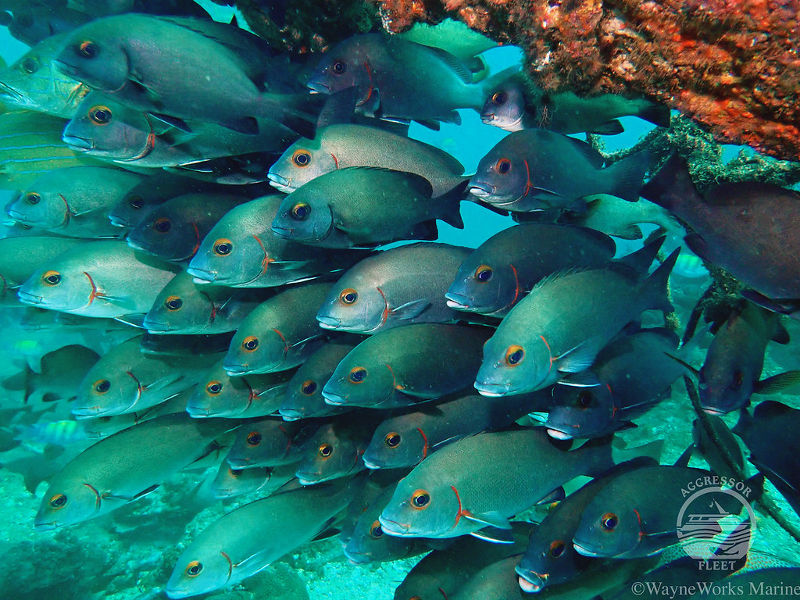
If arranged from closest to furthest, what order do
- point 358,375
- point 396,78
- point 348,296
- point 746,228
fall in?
1. point 746,228
2. point 358,375
3. point 348,296
4. point 396,78

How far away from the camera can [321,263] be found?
120 inches

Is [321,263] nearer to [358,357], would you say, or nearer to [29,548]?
[358,357]

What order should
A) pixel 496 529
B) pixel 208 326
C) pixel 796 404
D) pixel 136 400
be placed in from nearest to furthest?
pixel 496 529 → pixel 208 326 → pixel 136 400 → pixel 796 404

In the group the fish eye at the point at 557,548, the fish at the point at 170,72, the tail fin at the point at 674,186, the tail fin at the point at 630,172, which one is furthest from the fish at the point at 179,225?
the fish eye at the point at 557,548

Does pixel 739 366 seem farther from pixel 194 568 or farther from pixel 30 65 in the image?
pixel 30 65

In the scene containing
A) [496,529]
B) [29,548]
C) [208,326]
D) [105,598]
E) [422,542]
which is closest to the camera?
[496,529]

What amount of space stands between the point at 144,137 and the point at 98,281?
48.7 inches

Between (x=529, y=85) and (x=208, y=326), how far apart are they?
109 inches

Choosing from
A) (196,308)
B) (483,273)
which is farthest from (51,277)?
(483,273)

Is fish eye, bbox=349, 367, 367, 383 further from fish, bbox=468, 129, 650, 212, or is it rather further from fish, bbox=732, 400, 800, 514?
fish, bbox=732, 400, 800, 514

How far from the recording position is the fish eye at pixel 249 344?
2932 mm

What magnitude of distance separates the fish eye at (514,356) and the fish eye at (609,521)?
1.01 m

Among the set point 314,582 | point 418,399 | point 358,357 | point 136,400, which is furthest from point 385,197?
point 314,582

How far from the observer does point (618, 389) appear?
2.65m
